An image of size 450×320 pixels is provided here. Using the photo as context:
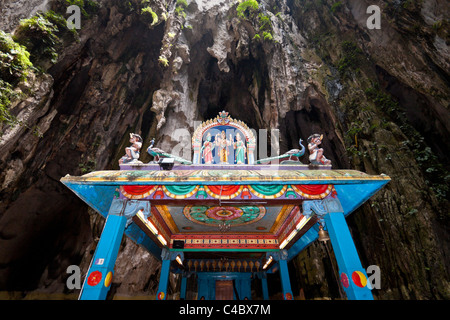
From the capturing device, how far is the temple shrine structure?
4.26 m

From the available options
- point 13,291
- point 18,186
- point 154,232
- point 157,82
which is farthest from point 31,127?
point 13,291

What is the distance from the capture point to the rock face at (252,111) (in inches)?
305

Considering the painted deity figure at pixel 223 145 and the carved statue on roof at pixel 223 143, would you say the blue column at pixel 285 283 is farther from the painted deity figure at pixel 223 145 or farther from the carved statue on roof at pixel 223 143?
the painted deity figure at pixel 223 145

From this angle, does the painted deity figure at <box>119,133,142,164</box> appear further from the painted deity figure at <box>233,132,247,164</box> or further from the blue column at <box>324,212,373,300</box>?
the blue column at <box>324,212,373,300</box>

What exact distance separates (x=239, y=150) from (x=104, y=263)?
5.09 m

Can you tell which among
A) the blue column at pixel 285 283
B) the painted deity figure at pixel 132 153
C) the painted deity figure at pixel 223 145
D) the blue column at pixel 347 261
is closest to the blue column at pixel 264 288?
the blue column at pixel 285 283

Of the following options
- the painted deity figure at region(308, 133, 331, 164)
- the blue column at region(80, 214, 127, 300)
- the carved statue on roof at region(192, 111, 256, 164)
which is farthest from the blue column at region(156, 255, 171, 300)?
the painted deity figure at region(308, 133, 331, 164)

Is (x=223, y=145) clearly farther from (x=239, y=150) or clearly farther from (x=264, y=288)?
(x=264, y=288)

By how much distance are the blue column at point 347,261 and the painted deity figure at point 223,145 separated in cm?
382

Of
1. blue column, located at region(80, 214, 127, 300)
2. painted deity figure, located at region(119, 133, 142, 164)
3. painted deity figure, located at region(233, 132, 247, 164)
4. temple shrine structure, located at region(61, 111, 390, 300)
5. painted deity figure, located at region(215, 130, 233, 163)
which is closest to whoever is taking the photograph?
blue column, located at region(80, 214, 127, 300)

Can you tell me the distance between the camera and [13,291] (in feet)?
36.6

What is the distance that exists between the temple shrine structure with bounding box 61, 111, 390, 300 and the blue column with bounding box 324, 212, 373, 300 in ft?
0.06

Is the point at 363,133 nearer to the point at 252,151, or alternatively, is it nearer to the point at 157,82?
the point at 252,151
